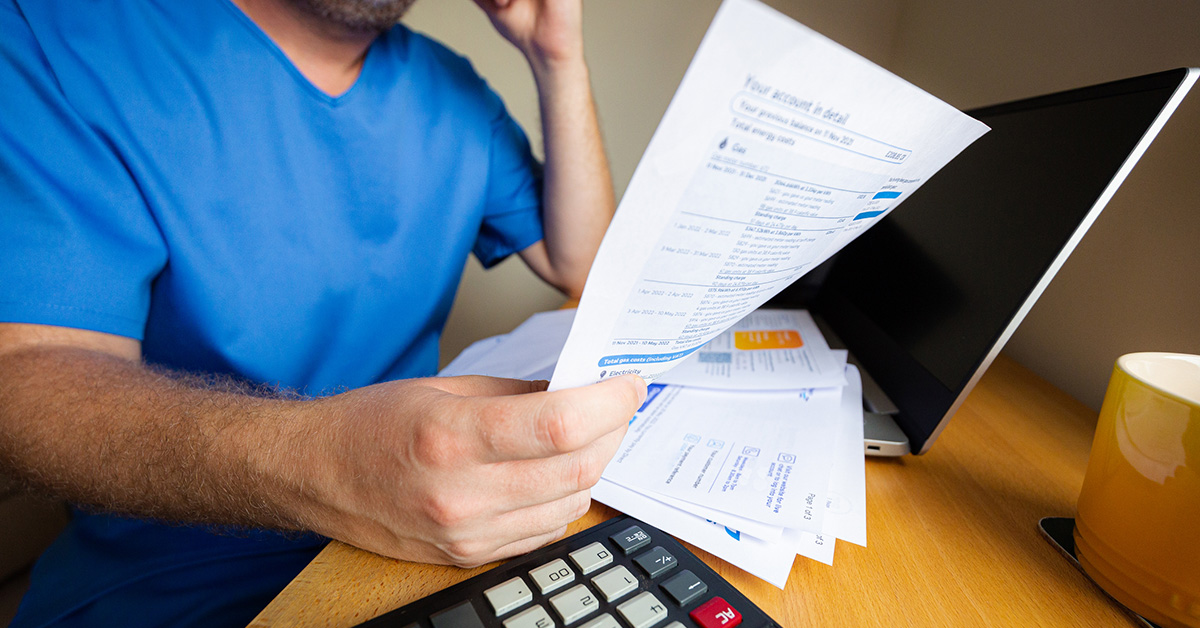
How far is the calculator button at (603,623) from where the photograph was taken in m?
0.24

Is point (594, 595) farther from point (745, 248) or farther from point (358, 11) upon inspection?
point (358, 11)

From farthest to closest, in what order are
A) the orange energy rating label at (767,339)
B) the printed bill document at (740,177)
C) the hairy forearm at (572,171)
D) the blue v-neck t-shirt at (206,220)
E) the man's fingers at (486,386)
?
the hairy forearm at (572,171) → the orange energy rating label at (767,339) → the blue v-neck t-shirt at (206,220) → the man's fingers at (486,386) → the printed bill document at (740,177)

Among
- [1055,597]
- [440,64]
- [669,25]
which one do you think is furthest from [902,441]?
[669,25]

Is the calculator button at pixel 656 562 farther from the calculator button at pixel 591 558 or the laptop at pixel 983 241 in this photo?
the laptop at pixel 983 241

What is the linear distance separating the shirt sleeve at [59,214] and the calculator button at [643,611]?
1.63 feet

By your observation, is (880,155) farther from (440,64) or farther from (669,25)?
(669,25)

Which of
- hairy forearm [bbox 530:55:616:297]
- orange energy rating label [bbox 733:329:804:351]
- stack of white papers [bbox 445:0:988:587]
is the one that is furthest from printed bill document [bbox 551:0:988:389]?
hairy forearm [bbox 530:55:616:297]

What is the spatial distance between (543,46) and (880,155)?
1.77 ft

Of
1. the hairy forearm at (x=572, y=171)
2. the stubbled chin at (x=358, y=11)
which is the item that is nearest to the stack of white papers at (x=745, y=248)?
the hairy forearm at (x=572, y=171)

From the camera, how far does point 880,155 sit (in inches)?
11.1

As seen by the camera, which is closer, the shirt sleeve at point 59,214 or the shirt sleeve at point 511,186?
the shirt sleeve at point 59,214

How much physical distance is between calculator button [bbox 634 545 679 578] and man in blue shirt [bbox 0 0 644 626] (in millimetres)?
54

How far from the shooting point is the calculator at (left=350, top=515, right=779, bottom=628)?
0.79 ft

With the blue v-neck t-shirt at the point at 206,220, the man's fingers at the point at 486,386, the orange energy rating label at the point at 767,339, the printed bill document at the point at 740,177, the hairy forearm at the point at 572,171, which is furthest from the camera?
the hairy forearm at the point at 572,171
